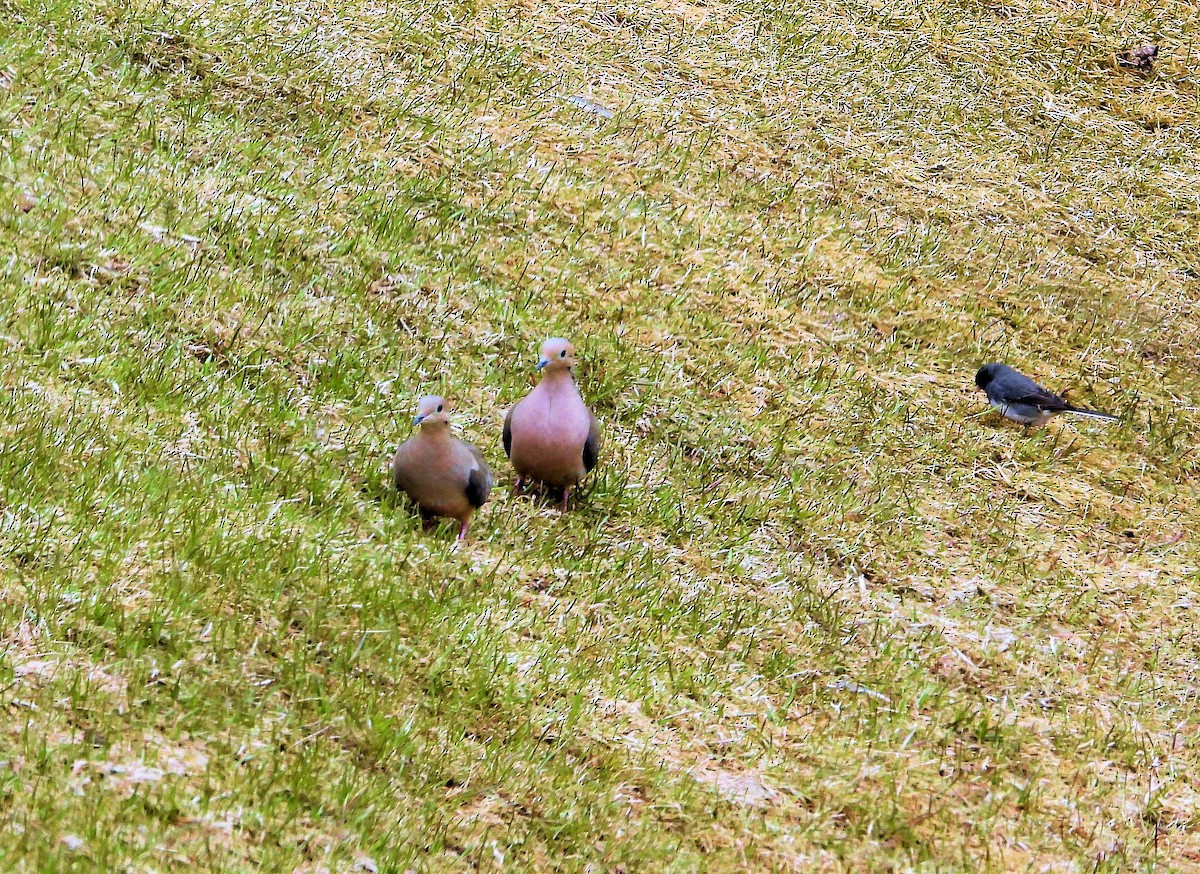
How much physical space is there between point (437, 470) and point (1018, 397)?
5.53 m

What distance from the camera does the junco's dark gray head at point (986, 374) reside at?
429 inches

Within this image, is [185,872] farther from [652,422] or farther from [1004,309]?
[1004,309]

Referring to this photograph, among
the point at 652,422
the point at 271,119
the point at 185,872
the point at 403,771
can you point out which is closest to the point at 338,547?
the point at 403,771

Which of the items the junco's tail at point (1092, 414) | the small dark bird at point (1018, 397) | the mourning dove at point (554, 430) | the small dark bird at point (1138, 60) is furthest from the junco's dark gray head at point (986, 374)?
the small dark bird at point (1138, 60)

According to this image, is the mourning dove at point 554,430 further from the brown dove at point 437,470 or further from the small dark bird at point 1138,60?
the small dark bird at point 1138,60

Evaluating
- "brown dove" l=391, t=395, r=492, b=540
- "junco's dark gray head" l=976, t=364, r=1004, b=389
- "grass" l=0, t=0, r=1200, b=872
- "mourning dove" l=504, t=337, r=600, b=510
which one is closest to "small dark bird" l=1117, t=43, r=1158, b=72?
"grass" l=0, t=0, r=1200, b=872

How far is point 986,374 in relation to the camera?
10969 mm

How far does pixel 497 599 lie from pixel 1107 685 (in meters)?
3.76

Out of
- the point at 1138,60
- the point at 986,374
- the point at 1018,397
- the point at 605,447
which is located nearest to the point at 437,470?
the point at 605,447

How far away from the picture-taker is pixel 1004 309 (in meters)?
12.4

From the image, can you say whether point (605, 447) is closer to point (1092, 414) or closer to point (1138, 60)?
point (1092, 414)

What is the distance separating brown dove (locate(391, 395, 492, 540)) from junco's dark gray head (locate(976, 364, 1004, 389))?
208 inches

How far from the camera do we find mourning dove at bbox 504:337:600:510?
776 centimetres

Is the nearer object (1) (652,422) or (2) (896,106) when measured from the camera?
(1) (652,422)
